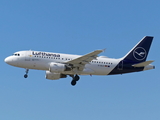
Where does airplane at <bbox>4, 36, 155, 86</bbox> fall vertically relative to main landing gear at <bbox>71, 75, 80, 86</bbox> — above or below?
above

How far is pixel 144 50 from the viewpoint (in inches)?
2234

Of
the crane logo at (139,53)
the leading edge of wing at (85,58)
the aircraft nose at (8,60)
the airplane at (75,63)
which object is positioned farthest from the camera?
the crane logo at (139,53)

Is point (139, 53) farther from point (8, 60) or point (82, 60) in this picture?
point (8, 60)

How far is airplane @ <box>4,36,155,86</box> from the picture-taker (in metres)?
50.5

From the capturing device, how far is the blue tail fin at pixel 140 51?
55.4 meters

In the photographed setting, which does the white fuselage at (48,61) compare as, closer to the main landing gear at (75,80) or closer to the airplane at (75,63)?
the airplane at (75,63)

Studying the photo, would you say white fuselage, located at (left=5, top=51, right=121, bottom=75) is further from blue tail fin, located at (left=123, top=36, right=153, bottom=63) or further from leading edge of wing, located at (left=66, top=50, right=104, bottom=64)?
blue tail fin, located at (left=123, top=36, right=153, bottom=63)

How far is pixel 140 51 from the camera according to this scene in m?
56.5

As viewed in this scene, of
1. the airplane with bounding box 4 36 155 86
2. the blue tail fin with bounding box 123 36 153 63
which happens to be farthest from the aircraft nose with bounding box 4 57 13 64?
the blue tail fin with bounding box 123 36 153 63

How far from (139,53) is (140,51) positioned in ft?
1.62

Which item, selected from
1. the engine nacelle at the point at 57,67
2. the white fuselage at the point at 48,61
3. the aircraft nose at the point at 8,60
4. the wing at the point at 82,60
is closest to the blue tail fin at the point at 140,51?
the white fuselage at the point at 48,61

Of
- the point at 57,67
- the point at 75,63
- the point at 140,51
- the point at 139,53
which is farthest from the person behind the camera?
the point at 140,51

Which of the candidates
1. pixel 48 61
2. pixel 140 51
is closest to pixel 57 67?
pixel 48 61

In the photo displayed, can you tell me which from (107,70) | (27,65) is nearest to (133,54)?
(107,70)
